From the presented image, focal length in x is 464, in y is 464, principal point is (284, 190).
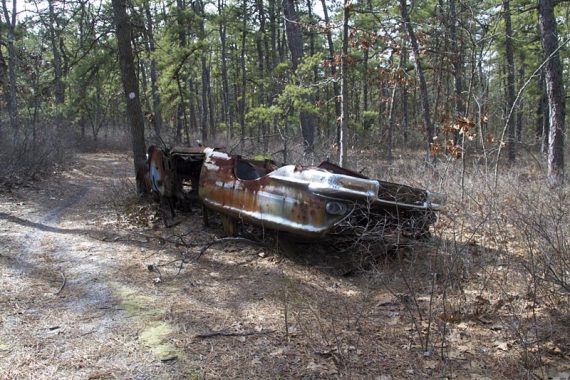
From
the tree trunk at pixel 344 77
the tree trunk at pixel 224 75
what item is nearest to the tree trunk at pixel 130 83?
the tree trunk at pixel 344 77

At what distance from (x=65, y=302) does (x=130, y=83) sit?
5490 mm

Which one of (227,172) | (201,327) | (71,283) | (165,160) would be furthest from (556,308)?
(165,160)

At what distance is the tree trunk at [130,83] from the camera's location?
859 cm

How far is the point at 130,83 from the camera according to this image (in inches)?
348

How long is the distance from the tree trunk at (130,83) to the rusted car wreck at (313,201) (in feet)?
8.79

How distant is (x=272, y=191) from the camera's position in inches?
213

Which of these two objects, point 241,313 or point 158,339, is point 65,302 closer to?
point 158,339

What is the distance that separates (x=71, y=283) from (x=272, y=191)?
2.38 metres

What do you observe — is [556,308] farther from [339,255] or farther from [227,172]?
[227,172]

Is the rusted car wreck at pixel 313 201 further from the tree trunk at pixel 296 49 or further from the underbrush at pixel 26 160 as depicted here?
the underbrush at pixel 26 160

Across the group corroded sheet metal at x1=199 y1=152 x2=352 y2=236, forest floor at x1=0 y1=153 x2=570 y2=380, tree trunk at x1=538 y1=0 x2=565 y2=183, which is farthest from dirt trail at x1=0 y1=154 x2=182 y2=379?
tree trunk at x1=538 y1=0 x2=565 y2=183

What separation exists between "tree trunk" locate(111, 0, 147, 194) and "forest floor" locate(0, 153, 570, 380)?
7.49 feet

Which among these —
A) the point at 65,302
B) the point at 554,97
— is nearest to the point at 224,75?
the point at 554,97

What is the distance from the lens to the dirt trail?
3.26 meters
